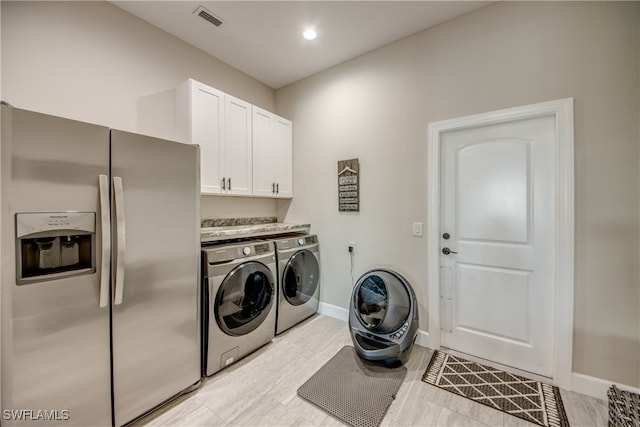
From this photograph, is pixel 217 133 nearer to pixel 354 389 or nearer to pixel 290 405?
pixel 290 405

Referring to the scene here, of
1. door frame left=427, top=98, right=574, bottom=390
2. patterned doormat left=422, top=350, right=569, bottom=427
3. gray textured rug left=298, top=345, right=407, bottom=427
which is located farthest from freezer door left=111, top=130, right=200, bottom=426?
door frame left=427, top=98, right=574, bottom=390

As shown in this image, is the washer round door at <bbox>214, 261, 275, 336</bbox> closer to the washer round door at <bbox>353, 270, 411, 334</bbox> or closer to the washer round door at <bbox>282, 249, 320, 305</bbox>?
the washer round door at <bbox>282, 249, 320, 305</bbox>

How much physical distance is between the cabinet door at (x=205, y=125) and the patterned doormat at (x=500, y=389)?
250cm

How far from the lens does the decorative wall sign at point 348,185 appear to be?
276cm

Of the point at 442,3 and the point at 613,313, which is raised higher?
the point at 442,3

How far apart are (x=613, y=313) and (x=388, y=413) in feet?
5.33

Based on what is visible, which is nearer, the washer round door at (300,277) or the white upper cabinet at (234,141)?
the white upper cabinet at (234,141)

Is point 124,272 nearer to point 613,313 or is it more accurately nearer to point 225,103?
point 225,103

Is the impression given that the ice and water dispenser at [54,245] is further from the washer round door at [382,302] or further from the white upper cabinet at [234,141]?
the washer round door at [382,302]

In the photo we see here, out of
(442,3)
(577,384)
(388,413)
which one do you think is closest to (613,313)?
(577,384)

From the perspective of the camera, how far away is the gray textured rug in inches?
63.2

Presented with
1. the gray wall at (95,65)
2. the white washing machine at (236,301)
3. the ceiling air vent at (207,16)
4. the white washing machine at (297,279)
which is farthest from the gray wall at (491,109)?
the gray wall at (95,65)

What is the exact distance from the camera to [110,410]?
1420mm

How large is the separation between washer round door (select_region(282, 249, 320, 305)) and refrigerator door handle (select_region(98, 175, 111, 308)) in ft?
4.68
